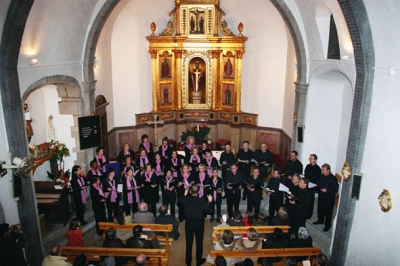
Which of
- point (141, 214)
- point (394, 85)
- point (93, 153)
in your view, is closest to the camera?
point (394, 85)

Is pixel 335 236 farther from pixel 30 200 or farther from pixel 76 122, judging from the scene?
pixel 76 122

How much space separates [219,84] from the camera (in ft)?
52.2

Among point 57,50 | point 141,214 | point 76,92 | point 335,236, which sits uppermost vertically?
point 57,50

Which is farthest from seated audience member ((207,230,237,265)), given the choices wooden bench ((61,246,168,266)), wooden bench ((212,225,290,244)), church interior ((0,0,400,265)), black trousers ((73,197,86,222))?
black trousers ((73,197,86,222))

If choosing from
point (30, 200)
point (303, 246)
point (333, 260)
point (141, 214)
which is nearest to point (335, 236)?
point (333, 260)

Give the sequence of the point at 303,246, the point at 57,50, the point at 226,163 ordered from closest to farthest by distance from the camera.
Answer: the point at 303,246 < the point at 57,50 < the point at 226,163

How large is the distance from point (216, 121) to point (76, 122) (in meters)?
6.30

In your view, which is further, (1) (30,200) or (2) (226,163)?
(2) (226,163)

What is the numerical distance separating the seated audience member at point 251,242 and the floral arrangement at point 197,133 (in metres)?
8.51

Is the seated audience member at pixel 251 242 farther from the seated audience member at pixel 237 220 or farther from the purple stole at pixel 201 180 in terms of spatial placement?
the purple stole at pixel 201 180

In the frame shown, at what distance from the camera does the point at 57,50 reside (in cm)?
1021

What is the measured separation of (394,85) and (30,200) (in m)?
7.66

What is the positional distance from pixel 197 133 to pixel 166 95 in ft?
6.64

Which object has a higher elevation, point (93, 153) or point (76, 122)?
point (76, 122)
